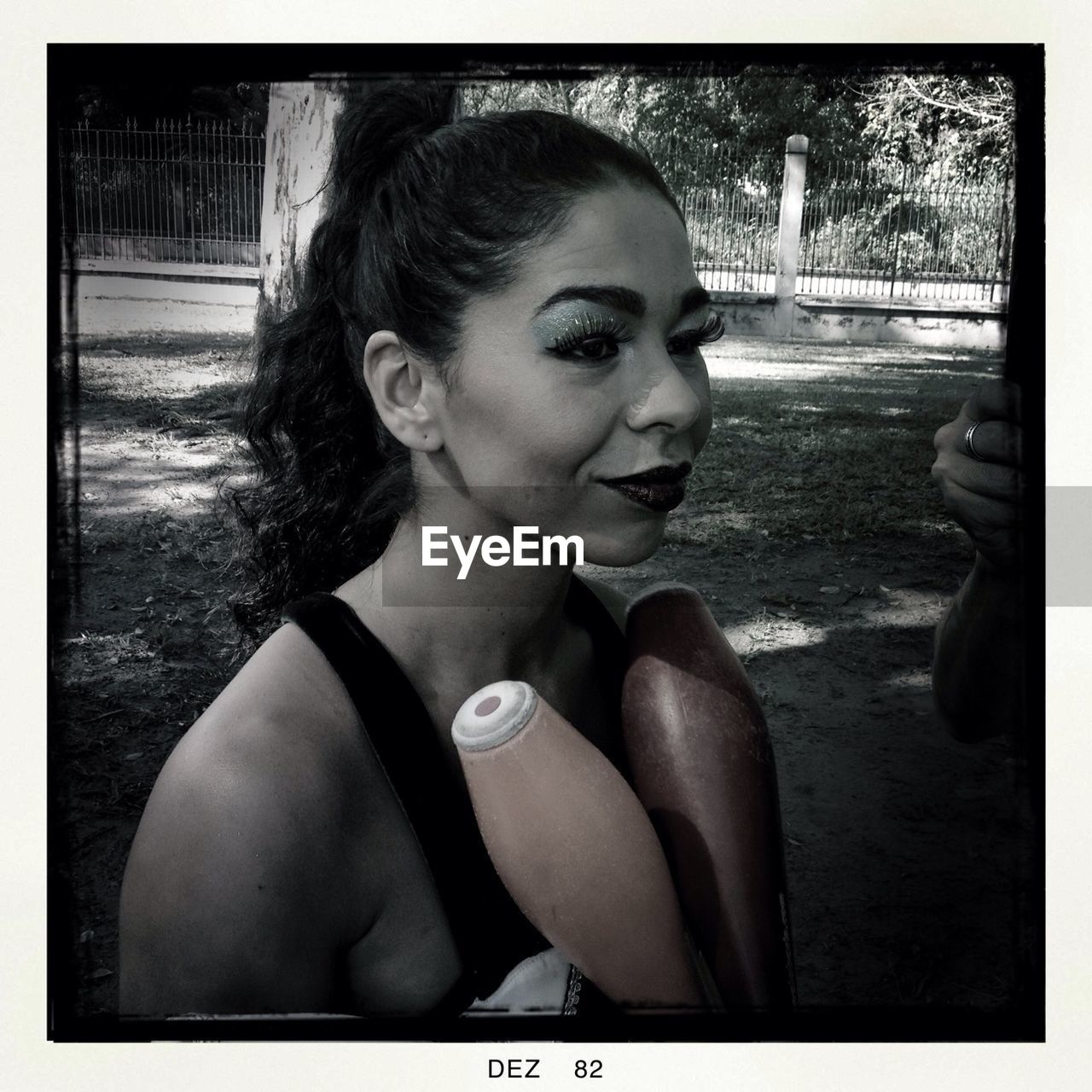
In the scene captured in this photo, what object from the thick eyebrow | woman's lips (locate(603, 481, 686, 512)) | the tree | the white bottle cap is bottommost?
the white bottle cap

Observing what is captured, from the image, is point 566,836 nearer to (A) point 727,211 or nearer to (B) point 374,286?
(B) point 374,286

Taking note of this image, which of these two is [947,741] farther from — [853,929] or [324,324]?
[324,324]

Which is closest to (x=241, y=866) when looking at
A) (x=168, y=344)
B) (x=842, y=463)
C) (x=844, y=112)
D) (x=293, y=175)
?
(x=168, y=344)

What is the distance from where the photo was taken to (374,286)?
166 cm

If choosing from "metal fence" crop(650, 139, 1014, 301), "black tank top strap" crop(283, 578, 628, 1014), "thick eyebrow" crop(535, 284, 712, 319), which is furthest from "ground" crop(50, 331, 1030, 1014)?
"black tank top strap" crop(283, 578, 628, 1014)

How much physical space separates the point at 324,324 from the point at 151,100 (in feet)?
1.63

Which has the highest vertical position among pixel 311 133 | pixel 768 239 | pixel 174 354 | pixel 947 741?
pixel 311 133

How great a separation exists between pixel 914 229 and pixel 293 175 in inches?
41.3

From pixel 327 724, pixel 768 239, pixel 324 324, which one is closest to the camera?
pixel 327 724

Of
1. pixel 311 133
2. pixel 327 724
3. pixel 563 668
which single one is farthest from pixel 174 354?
pixel 563 668

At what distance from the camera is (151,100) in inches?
71.0

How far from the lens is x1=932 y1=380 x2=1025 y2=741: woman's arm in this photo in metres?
1.90

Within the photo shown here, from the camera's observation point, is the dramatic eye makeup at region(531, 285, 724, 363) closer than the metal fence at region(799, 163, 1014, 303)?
Yes

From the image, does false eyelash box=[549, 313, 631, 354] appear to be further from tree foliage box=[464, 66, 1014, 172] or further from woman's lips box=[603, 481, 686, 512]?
tree foliage box=[464, 66, 1014, 172]
